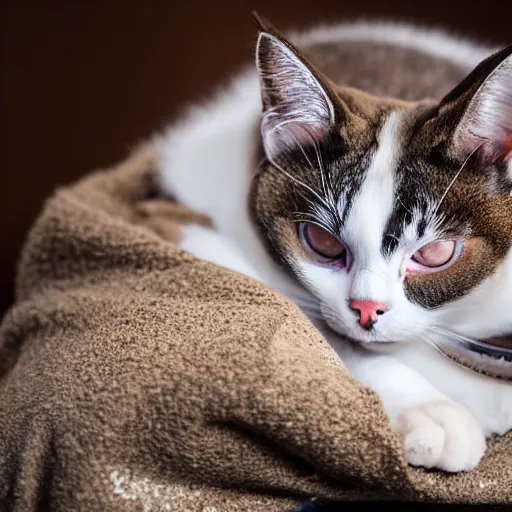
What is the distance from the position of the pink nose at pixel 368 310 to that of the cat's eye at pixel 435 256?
A: 49mm

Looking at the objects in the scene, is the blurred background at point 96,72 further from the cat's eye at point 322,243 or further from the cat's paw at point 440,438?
the cat's paw at point 440,438

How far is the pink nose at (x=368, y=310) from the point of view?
653 mm

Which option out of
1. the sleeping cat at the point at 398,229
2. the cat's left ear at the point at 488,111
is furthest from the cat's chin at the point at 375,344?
the cat's left ear at the point at 488,111

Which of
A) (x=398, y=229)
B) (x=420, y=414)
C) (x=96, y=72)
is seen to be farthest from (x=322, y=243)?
(x=96, y=72)

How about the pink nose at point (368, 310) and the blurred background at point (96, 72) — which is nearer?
the pink nose at point (368, 310)

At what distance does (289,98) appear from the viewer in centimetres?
70

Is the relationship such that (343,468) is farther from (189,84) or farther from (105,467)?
(189,84)

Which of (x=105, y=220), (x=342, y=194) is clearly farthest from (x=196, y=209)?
(x=342, y=194)

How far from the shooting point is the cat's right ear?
66 centimetres

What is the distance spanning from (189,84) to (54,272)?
26.5 inches

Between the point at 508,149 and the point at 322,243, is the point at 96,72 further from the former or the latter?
the point at 508,149

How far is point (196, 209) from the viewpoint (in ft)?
3.13

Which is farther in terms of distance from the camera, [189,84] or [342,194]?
[189,84]

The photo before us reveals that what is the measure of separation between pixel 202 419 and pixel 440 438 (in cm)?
22
